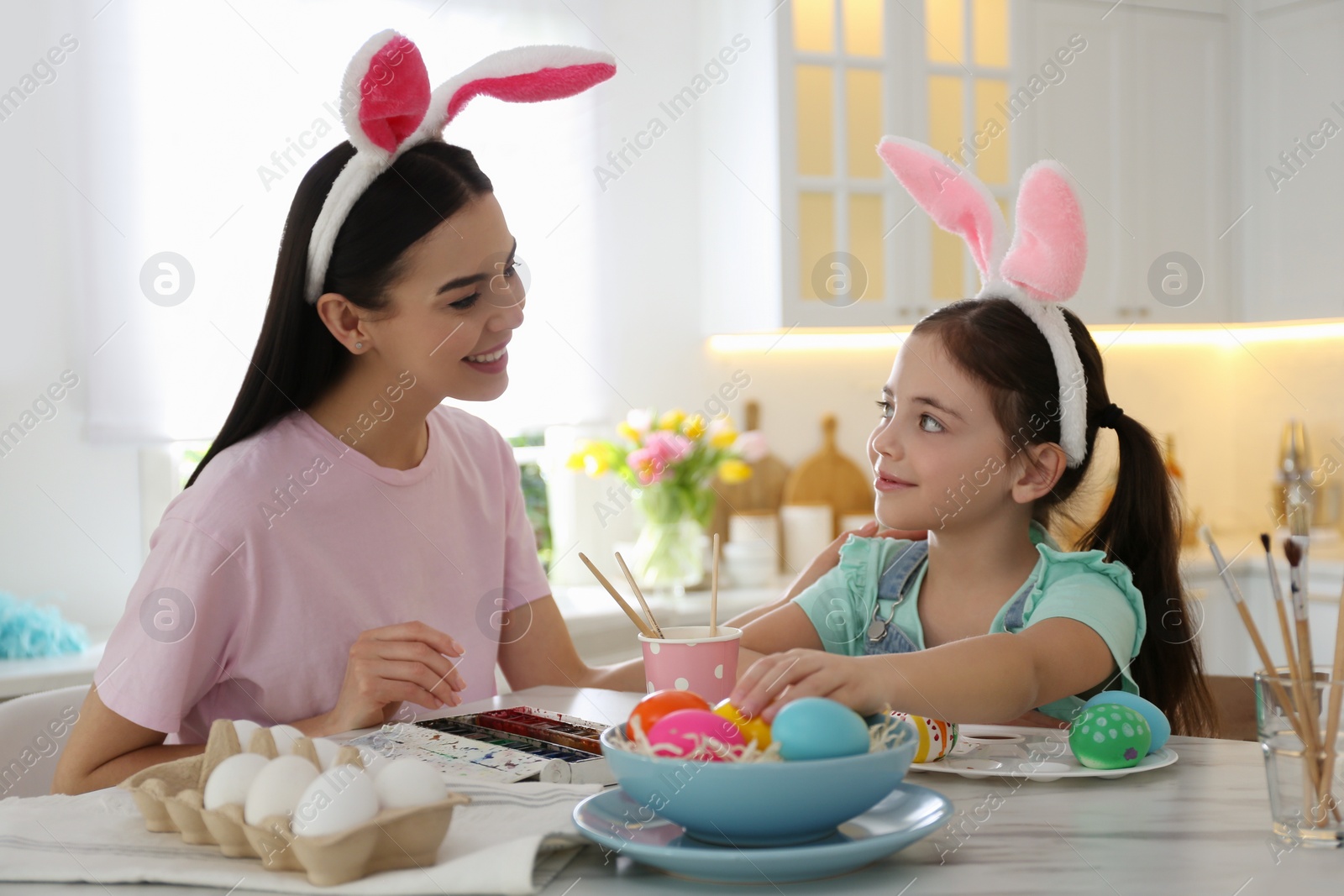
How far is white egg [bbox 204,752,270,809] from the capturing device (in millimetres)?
789

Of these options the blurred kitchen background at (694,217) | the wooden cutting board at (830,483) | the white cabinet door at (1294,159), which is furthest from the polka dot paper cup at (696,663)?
the white cabinet door at (1294,159)

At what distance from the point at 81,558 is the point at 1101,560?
86.1 inches

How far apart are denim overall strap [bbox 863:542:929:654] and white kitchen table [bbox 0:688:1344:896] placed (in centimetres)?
49

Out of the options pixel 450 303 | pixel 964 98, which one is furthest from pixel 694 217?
pixel 450 303

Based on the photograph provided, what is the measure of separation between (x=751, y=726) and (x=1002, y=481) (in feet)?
2.40

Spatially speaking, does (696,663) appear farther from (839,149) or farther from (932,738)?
(839,149)

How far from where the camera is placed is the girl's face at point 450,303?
1536 millimetres

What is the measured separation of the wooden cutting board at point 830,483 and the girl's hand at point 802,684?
8.33 feet

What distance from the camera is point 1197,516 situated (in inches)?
148

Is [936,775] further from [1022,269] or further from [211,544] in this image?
[211,544]

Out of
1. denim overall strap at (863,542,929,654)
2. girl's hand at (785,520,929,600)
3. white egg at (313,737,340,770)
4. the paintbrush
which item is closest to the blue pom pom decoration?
girl's hand at (785,520,929,600)

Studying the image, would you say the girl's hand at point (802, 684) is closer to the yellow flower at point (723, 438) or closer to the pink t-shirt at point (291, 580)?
the pink t-shirt at point (291, 580)

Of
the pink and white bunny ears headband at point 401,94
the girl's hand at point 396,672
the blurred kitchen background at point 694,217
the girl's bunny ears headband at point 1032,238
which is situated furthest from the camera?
the blurred kitchen background at point 694,217

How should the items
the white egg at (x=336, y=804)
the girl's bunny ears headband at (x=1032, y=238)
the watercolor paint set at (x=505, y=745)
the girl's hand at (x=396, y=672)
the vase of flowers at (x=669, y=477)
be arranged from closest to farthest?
1. the white egg at (x=336, y=804)
2. the watercolor paint set at (x=505, y=745)
3. the girl's hand at (x=396, y=672)
4. the girl's bunny ears headband at (x=1032, y=238)
5. the vase of flowers at (x=669, y=477)
